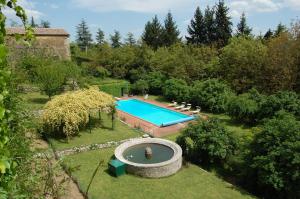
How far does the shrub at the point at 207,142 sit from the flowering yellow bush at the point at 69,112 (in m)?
6.06

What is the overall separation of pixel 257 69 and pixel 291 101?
25.1 ft

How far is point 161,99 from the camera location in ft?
104

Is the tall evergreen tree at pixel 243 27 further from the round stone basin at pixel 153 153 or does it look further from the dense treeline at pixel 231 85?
the round stone basin at pixel 153 153

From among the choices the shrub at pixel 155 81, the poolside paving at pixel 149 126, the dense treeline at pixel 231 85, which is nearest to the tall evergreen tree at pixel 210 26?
the dense treeline at pixel 231 85

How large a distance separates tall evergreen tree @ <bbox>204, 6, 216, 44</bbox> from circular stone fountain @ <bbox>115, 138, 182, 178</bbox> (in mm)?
33875

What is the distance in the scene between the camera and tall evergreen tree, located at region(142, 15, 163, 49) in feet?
169

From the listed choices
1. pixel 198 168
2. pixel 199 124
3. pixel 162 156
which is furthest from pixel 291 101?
pixel 162 156

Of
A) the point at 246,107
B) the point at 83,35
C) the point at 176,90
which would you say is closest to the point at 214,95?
the point at 176,90

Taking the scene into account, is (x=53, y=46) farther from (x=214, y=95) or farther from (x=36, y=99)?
(x=214, y=95)

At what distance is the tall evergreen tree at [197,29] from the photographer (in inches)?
1932

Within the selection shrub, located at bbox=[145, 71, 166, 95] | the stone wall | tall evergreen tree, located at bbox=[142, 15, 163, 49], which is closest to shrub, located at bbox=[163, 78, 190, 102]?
shrub, located at bbox=[145, 71, 166, 95]

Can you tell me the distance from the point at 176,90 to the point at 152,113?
3.85m

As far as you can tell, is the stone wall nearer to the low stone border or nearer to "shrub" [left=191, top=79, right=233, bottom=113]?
"shrub" [left=191, top=79, right=233, bottom=113]

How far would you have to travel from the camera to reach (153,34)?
51.7 m
